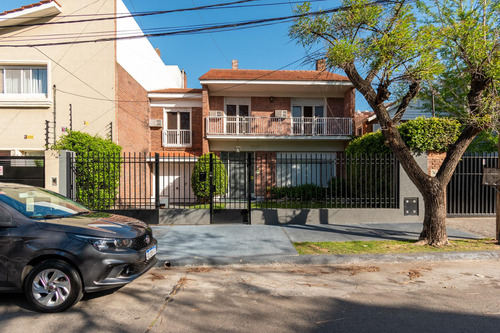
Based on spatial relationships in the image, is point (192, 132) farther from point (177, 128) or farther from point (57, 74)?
point (57, 74)

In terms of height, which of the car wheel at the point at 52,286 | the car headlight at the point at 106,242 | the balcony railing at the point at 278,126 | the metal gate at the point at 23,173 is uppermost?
the balcony railing at the point at 278,126

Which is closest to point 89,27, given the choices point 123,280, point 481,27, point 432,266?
point 123,280

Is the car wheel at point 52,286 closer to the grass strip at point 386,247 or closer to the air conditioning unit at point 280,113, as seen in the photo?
the grass strip at point 386,247

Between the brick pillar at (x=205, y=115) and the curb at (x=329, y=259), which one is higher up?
the brick pillar at (x=205, y=115)

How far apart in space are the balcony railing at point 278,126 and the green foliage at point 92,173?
6.02 meters

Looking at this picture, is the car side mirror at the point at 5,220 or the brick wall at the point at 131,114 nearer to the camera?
the car side mirror at the point at 5,220

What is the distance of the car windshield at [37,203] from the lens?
3.78 m

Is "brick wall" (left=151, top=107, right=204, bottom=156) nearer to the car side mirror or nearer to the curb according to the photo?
the curb

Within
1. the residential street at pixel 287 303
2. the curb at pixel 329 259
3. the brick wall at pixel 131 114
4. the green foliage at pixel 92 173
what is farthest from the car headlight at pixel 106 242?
the brick wall at pixel 131 114

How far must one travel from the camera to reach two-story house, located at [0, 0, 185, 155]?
438 inches

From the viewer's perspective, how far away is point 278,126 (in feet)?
49.3

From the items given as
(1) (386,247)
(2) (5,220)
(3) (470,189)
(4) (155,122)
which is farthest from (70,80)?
(3) (470,189)

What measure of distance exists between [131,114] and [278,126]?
733cm

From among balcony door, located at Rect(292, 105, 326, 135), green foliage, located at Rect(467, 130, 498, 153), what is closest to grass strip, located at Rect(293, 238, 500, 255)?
green foliage, located at Rect(467, 130, 498, 153)
